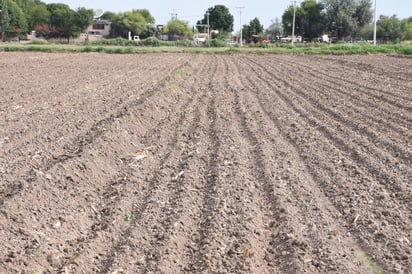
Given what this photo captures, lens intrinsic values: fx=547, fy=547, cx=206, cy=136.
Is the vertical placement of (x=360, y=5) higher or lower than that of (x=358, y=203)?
higher

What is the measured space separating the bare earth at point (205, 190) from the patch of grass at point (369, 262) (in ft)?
0.06

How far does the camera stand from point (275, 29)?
5733 inches

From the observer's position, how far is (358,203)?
21.4ft

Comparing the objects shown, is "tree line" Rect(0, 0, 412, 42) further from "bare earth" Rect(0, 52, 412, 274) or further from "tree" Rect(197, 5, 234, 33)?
"bare earth" Rect(0, 52, 412, 274)

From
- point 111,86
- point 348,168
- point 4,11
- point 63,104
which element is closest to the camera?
point 348,168

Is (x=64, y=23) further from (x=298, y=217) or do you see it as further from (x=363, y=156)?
(x=298, y=217)

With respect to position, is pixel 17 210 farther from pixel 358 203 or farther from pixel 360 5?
pixel 360 5

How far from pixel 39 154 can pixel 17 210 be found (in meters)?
2.82

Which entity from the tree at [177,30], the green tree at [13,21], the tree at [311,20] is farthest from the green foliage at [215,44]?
the tree at [177,30]

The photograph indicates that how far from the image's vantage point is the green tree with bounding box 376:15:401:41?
10412 cm

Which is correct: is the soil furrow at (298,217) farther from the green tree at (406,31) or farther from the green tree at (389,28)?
the green tree at (389,28)

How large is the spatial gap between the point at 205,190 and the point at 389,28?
10626 centimetres

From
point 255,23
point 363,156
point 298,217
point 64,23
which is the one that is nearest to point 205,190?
point 298,217

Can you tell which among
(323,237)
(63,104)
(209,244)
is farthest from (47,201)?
(63,104)
